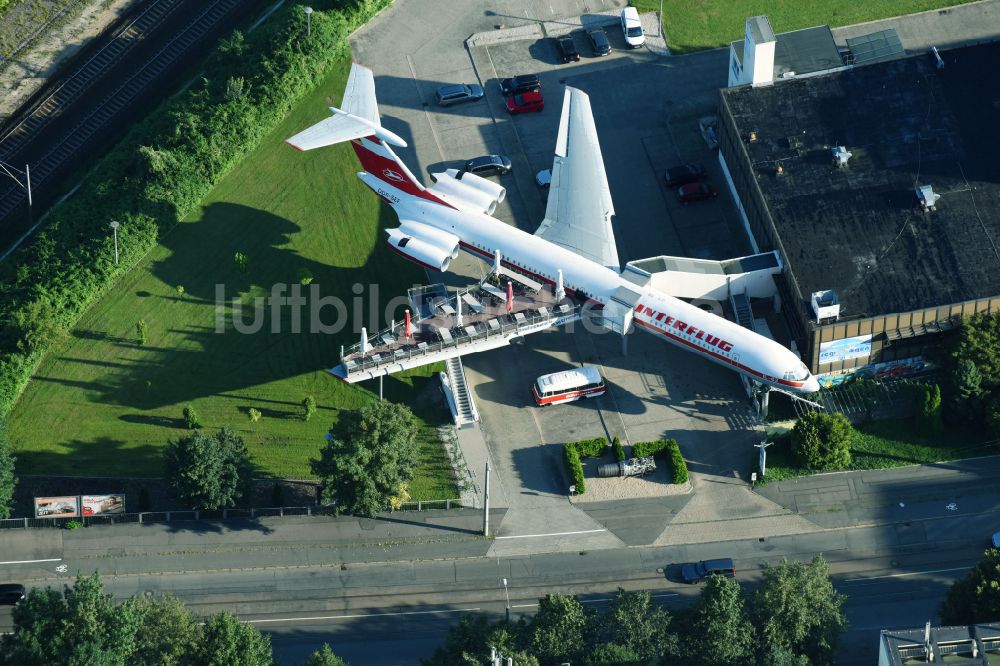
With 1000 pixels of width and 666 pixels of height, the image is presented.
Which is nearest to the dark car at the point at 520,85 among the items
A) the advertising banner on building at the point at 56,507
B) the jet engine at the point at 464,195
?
the jet engine at the point at 464,195

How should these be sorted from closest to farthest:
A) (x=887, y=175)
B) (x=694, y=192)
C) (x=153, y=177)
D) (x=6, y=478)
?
(x=6, y=478)
(x=887, y=175)
(x=694, y=192)
(x=153, y=177)

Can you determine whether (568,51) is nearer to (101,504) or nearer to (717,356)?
(717,356)

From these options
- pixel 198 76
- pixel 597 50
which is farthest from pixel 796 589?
pixel 198 76

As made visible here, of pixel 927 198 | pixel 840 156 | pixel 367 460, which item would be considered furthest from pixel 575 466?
pixel 927 198

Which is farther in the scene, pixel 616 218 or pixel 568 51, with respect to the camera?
pixel 568 51

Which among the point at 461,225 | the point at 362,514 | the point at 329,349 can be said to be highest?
the point at 461,225

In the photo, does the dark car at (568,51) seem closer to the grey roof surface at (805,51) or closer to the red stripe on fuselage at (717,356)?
the grey roof surface at (805,51)

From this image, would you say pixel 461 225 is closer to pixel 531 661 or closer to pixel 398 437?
pixel 398 437
